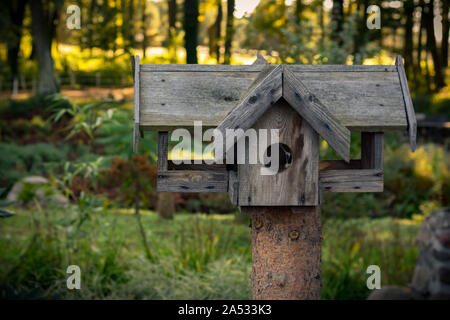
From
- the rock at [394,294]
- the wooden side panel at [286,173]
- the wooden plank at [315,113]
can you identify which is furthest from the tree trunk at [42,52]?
the wooden plank at [315,113]

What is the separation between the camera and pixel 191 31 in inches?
205

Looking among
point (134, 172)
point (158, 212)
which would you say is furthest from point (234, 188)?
point (158, 212)

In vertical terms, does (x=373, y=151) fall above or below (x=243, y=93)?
below

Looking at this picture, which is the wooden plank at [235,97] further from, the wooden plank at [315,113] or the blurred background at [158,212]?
the blurred background at [158,212]

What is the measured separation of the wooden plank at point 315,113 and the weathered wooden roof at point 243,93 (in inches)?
6.9

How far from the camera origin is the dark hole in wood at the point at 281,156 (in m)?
2.71

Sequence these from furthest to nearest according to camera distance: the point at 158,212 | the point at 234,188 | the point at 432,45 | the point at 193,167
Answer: the point at 432,45 → the point at 158,212 → the point at 193,167 → the point at 234,188

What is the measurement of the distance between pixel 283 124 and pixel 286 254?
34.1 inches

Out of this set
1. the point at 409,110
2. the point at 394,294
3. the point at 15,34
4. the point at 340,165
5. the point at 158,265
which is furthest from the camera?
the point at 15,34

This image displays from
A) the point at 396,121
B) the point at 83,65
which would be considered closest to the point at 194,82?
the point at 396,121

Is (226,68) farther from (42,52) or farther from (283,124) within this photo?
(42,52)

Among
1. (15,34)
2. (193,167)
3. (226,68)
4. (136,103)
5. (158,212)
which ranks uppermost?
(15,34)

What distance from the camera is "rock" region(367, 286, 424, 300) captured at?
505cm

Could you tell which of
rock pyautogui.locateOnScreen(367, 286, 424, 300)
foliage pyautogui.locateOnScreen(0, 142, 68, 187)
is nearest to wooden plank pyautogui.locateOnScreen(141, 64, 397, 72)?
rock pyautogui.locateOnScreen(367, 286, 424, 300)
